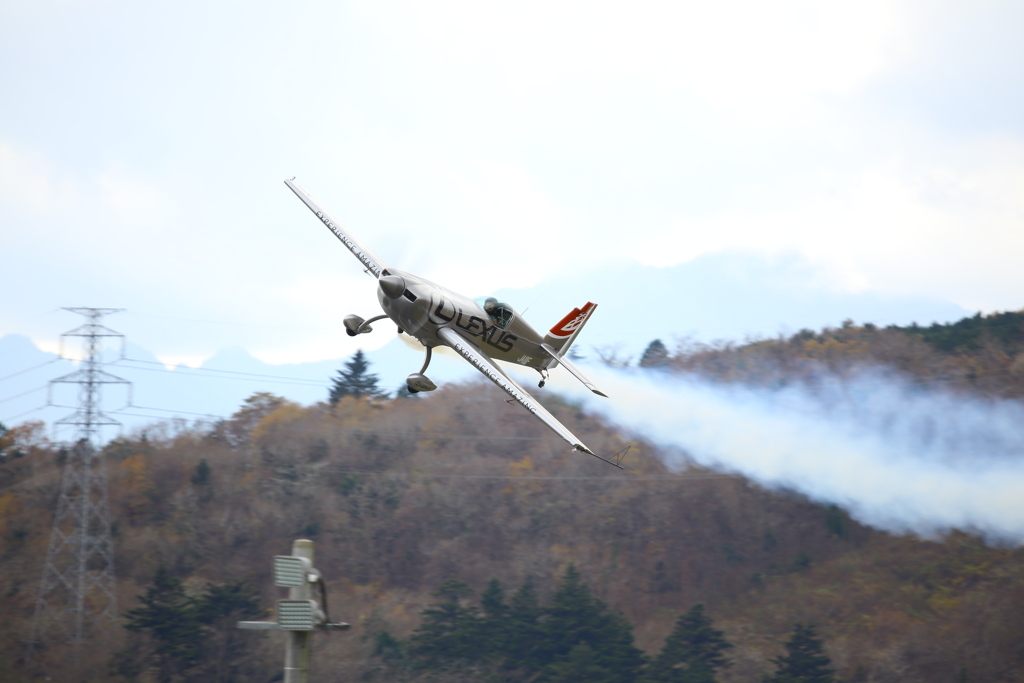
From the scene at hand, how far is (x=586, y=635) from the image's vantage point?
222 ft

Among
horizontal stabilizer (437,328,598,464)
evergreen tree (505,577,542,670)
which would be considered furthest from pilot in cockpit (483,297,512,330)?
evergreen tree (505,577,542,670)

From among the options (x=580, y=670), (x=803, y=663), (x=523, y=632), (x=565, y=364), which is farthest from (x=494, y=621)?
(x=565, y=364)

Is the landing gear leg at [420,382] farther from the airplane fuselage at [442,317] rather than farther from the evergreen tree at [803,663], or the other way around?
the evergreen tree at [803,663]

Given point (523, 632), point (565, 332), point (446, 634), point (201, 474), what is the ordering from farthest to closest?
point (201, 474) < point (446, 634) < point (523, 632) < point (565, 332)

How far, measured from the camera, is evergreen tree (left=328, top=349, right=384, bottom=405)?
9188 cm

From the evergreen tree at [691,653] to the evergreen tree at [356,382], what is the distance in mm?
37787

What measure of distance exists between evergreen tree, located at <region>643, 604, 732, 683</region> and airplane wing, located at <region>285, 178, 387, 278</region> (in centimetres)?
4524

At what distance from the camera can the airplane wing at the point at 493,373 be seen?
24.8 meters

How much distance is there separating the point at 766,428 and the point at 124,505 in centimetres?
5028

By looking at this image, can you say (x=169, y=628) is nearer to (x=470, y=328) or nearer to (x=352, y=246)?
(x=352, y=246)

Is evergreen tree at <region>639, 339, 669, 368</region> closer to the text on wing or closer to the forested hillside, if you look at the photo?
the forested hillside

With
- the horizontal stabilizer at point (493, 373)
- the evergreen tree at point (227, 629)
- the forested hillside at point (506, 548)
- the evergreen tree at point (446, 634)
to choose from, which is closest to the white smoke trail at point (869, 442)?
the forested hillside at point (506, 548)

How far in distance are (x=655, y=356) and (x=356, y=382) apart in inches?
1190

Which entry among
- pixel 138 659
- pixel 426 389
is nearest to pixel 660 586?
pixel 138 659
